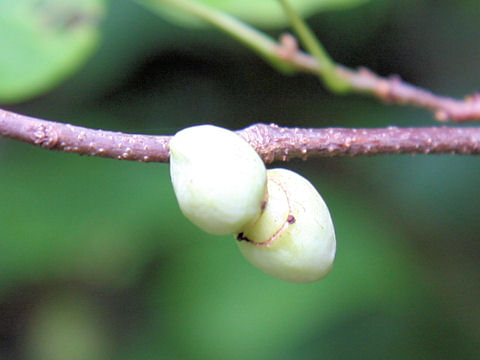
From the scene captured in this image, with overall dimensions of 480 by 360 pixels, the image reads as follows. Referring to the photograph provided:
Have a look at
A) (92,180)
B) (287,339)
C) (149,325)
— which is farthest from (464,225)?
(92,180)

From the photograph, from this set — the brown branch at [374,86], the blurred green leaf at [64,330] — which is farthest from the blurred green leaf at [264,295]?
the brown branch at [374,86]

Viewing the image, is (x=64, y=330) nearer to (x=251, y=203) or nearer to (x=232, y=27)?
(x=232, y=27)

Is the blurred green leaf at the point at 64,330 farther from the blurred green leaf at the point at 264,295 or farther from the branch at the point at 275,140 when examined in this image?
the branch at the point at 275,140

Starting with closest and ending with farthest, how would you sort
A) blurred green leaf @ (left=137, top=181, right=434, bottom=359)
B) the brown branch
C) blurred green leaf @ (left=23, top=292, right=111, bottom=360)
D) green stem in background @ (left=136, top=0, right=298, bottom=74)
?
green stem in background @ (left=136, top=0, right=298, bottom=74), the brown branch, blurred green leaf @ (left=137, top=181, right=434, bottom=359), blurred green leaf @ (left=23, top=292, right=111, bottom=360)

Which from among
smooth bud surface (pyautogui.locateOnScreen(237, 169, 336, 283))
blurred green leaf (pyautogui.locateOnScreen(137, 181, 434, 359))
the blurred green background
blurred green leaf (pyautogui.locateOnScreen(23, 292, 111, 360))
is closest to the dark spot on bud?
smooth bud surface (pyautogui.locateOnScreen(237, 169, 336, 283))

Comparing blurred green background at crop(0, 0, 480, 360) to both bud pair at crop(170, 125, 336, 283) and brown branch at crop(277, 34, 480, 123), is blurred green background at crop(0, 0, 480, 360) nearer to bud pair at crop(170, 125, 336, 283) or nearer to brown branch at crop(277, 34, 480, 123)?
brown branch at crop(277, 34, 480, 123)

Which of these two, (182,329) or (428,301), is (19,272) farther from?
(428,301)

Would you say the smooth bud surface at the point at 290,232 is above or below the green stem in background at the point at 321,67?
below
